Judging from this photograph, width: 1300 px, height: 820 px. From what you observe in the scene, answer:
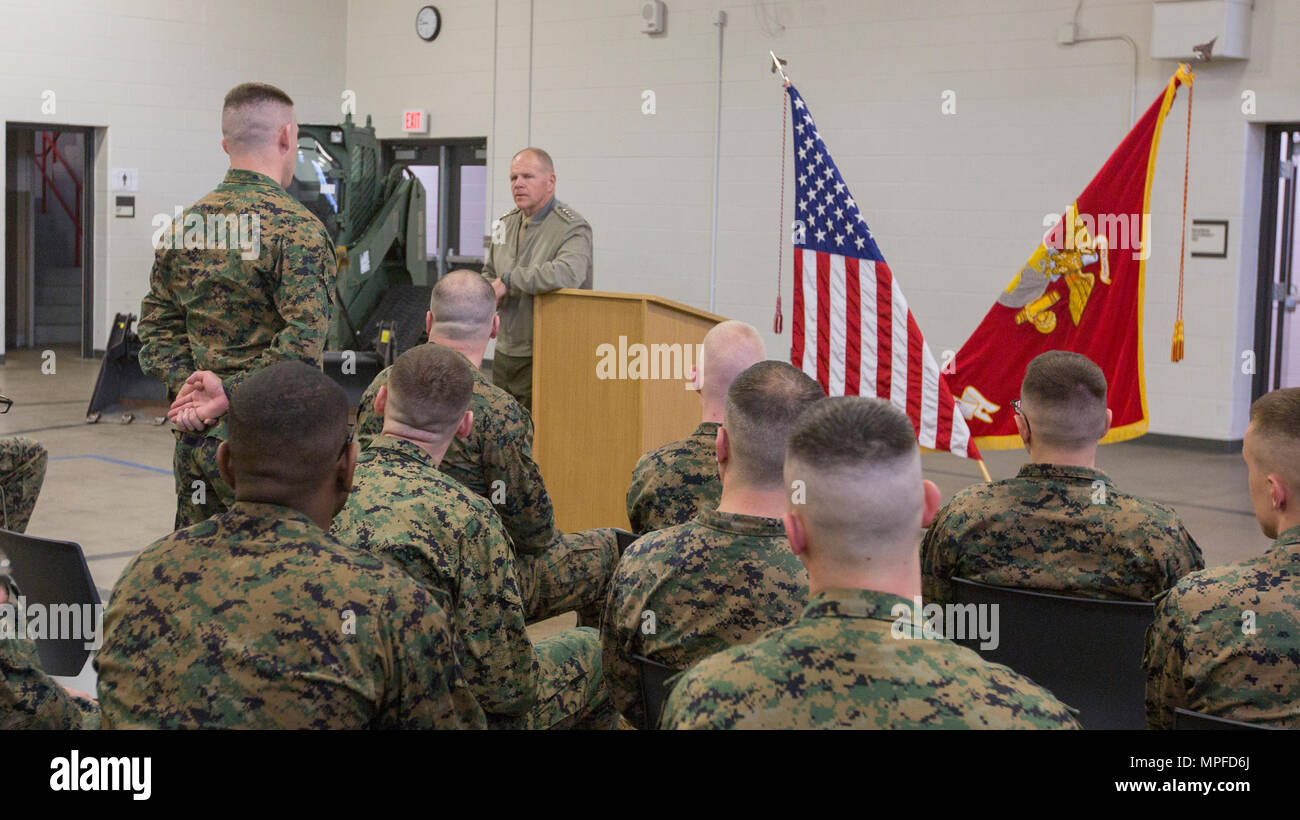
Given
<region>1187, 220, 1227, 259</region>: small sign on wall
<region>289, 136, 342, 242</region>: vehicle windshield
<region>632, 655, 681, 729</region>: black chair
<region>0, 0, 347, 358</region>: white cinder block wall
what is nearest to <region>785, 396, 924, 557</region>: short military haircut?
<region>632, 655, 681, 729</region>: black chair

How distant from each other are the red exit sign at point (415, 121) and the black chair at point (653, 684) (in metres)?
11.0

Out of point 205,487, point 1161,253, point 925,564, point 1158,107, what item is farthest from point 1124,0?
point 205,487

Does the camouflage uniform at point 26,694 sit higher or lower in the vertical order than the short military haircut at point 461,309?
lower

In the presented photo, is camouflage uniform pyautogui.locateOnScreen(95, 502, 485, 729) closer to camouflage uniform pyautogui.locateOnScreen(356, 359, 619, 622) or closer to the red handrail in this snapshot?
camouflage uniform pyautogui.locateOnScreen(356, 359, 619, 622)

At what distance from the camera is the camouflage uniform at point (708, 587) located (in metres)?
2.16

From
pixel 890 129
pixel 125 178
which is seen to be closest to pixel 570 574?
pixel 890 129

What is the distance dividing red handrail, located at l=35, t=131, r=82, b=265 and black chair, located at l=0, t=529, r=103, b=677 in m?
11.6

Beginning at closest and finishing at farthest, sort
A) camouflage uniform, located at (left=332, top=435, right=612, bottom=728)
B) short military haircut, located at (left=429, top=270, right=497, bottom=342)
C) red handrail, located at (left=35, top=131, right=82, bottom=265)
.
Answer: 1. camouflage uniform, located at (left=332, top=435, right=612, bottom=728)
2. short military haircut, located at (left=429, top=270, right=497, bottom=342)
3. red handrail, located at (left=35, top=131, right=82, bottom=265)

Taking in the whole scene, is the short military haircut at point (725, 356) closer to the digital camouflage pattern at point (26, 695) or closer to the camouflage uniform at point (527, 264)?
the digital camouflage pattern at point (26, 695)

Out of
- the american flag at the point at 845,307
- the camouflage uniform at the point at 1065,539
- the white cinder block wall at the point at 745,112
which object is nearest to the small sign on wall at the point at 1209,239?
the white cinder block wall at the point at 745,112

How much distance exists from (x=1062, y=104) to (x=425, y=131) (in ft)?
21.2

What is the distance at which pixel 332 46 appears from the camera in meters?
13.2

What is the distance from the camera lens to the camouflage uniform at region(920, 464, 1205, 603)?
2625mm

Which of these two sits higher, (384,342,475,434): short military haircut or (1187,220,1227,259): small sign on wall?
(1187,220,1227,259): small sign on wall
